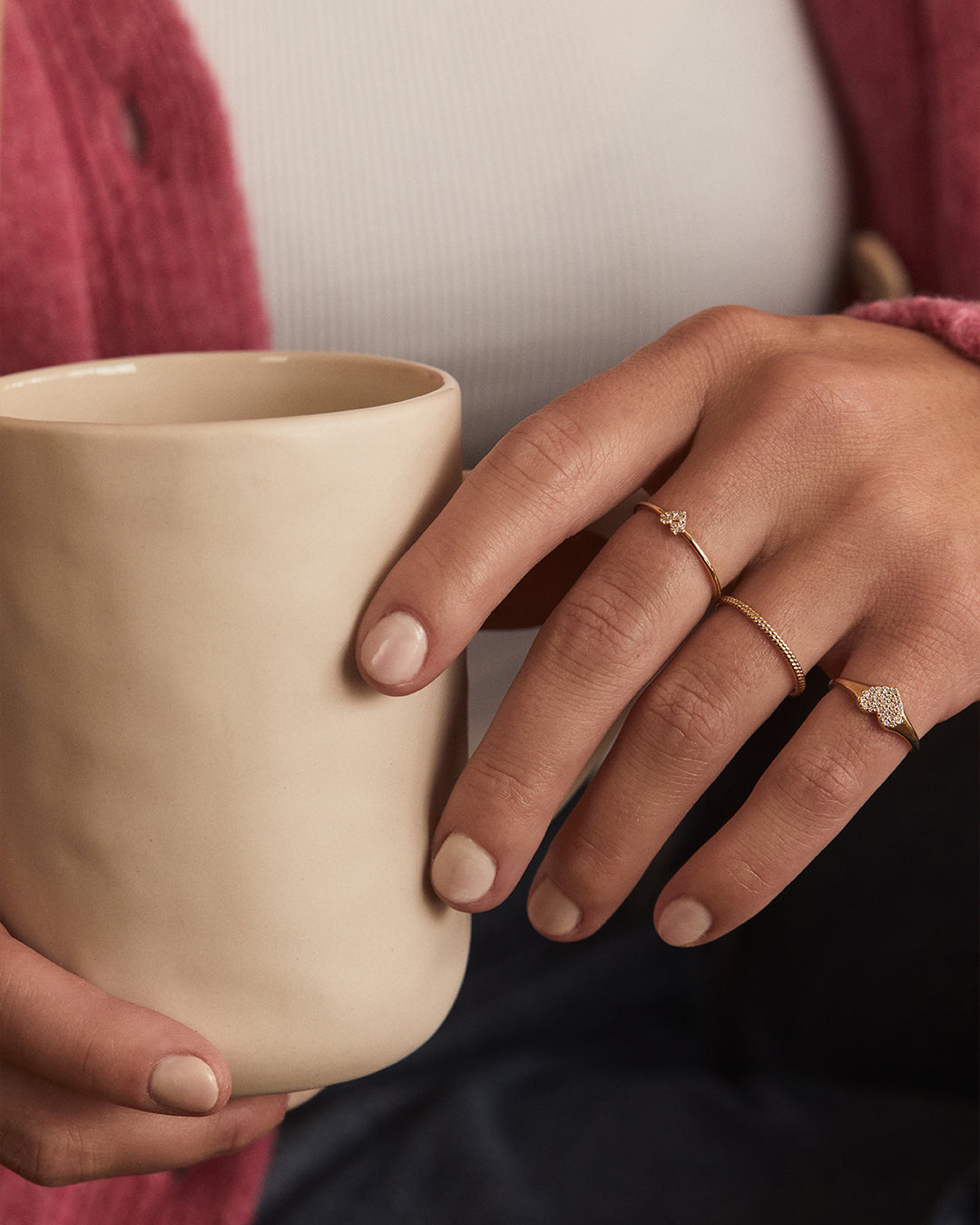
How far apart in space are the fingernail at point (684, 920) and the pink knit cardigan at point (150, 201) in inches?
11.0

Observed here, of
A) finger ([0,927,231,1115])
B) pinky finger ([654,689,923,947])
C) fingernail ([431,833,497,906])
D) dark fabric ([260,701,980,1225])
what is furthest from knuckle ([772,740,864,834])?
dark fabric ([260,701,980,1225])

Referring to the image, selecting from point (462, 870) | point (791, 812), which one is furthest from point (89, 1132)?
point (791, 812)

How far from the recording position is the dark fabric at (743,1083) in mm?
645

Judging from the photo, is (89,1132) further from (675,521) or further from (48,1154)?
(675,521)

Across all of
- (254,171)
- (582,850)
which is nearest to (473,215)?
(254,171)

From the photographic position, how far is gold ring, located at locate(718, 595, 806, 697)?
36cm

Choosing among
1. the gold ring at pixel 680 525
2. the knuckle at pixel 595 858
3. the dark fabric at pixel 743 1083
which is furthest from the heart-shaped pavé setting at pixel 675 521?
the dark fabric at pixel 743 1083

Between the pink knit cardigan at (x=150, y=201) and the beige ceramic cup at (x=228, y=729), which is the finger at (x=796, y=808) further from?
the pink knit cardigan at (x=150, y=201)

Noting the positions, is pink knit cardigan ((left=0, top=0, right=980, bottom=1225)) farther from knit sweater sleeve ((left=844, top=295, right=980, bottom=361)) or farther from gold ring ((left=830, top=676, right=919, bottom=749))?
gold ring ((left=830, top=676, right=919, bottom=749))

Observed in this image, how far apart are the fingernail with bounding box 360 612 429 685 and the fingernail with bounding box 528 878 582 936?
0.40 feet

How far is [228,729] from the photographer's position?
0.30m

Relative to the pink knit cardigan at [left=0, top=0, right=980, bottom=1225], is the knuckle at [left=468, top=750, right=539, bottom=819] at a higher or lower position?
lower

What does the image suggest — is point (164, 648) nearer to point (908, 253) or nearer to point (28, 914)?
point (28, 914)

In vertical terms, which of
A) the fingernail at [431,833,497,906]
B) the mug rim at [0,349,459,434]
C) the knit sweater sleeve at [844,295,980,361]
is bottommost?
the fingernail at [431,833,497,906]
